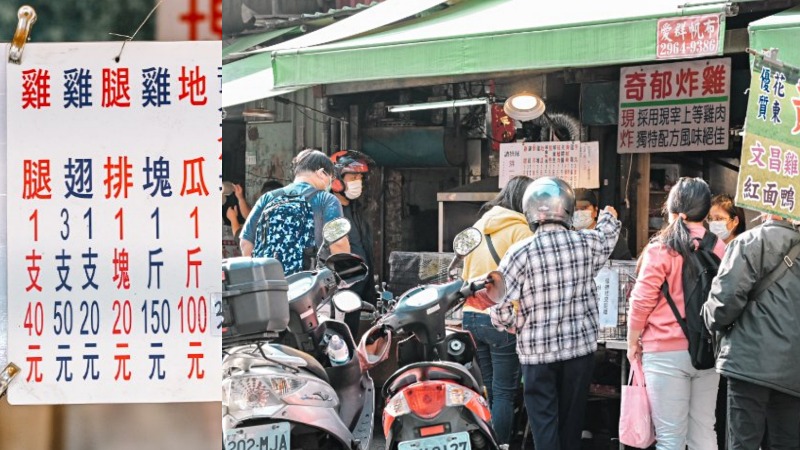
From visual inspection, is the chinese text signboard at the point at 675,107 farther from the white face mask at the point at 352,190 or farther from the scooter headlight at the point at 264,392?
the scooter headlight at the point at 264,392

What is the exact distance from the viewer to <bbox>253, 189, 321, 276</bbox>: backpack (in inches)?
256

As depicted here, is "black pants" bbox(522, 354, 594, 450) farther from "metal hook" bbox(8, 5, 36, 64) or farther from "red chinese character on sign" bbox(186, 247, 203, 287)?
"metal hook" bbox(8, 5, 36, 64)

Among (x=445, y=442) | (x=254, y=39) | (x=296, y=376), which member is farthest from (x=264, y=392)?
(x=254, y=39)

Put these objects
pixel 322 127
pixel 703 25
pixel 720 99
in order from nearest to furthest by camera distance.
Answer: pixel 703 25
pixel 720 99
pixel 322 127

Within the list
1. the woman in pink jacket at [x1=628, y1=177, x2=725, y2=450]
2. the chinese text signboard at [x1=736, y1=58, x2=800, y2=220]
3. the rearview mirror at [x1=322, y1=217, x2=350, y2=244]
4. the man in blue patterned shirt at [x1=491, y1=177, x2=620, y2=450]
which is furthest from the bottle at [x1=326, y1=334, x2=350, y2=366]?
the chinese text signboard at [x1=736, y1=58, x2=800, y2=220]

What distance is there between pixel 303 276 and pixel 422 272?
10.8 feet

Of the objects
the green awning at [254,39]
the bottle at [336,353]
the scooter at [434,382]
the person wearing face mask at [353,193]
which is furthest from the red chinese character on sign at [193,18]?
the green awning at [254,39]

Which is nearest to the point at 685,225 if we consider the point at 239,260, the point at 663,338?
the point at 663,338

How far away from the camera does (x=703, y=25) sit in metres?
6.14

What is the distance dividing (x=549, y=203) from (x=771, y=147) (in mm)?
1249

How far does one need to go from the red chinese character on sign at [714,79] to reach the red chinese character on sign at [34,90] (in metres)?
6.79

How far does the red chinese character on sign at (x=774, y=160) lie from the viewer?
517 cm

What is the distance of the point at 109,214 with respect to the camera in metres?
2.52

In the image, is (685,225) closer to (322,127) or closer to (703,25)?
(703,25)
